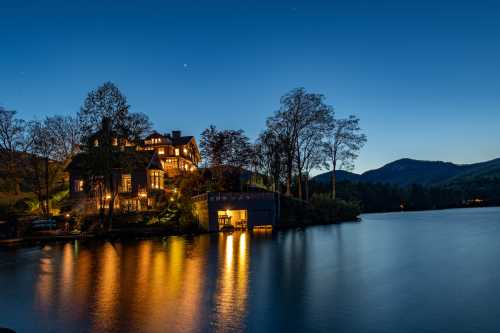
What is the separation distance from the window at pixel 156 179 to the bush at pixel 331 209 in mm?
22788

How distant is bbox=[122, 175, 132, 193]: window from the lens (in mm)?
52125

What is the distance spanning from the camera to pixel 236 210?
45.9m

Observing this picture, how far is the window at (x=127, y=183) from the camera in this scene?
52125 millimetres

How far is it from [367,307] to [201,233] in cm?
3243

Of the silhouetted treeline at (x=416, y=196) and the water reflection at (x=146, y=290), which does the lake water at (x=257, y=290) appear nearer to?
the water reflection at (x=146, y=290)

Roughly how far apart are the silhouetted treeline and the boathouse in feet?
186

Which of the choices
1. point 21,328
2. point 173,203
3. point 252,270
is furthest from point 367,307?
point 173,203

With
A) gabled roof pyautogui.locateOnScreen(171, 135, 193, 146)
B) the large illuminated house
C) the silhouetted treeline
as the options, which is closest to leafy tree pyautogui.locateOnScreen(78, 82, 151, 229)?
the large illuminated house

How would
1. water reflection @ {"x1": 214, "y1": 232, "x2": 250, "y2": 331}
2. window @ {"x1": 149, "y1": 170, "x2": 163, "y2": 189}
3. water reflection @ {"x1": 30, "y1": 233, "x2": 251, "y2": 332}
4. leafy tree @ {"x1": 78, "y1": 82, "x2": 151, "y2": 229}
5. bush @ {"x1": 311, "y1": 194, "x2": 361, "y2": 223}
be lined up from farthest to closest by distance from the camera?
bush @ {"x1": 311, "y1": 194, "x2": 361, "y2": 223}, window @ {"x1": 149, "y1": 170, "x2": 163, "y2": 189}, leafy tree @ {"x1": 78, "y1": 82, "x2": 151, "y2": 229}, water reflection @ {"x1": 30, "y1": 233, "x2": 251, "y2": 332}, water reflection @ {"x1": 214, "y1": 232, "x2": 250, "y2": 331}

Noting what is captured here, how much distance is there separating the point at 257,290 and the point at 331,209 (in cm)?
4565

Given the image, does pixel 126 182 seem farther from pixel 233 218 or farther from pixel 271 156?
pixel 271 156

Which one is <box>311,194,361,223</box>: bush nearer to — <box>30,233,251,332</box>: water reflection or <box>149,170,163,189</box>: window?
<box>149,170,163,189</box>: window

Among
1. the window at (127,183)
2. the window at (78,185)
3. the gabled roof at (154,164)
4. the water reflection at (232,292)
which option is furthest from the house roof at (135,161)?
the water reflection at (232,292)

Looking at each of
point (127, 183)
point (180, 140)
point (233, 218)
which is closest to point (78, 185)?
point (127, 183)
